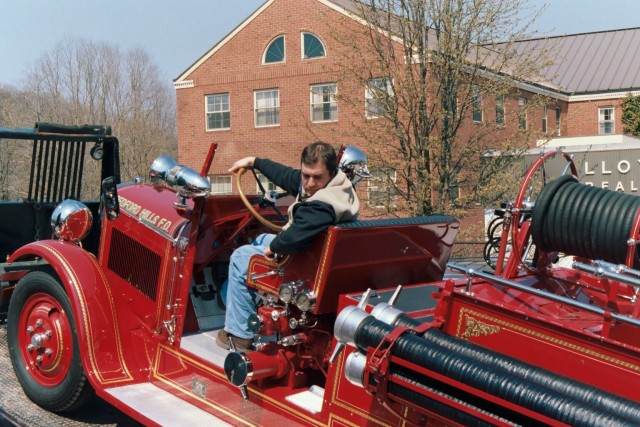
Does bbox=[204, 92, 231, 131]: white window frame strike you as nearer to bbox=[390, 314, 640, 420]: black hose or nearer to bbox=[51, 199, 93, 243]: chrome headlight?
bbox=[51, 199, 93, 243]: chrome headlight

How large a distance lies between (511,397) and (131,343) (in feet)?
8.61

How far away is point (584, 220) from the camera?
320cm

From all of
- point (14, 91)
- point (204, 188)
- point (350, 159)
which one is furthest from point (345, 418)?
point (14, 91)

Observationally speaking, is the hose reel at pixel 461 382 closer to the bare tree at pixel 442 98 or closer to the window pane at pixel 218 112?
the bare tree at pixel 442 98

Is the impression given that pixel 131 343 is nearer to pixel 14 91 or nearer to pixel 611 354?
pixel 611 354

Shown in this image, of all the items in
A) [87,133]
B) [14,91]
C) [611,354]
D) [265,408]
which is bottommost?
[265,408]

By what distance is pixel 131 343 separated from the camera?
4.23 metres

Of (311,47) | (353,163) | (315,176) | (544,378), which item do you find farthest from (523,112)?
(311,47)

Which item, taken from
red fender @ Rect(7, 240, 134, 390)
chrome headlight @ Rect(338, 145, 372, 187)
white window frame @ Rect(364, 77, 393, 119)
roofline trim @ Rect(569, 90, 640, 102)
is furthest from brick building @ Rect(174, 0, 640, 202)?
red fender @ Rect(7, 240, 134, 390)

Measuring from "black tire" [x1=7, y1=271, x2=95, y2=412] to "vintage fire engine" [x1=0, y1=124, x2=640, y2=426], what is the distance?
13 millimetres

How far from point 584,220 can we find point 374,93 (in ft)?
32.6

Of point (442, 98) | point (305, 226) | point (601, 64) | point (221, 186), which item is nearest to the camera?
point (305, 226)

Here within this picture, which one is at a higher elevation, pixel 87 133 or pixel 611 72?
pixel 611 72

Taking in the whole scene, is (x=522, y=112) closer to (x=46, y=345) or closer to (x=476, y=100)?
(x=476, y=100)
